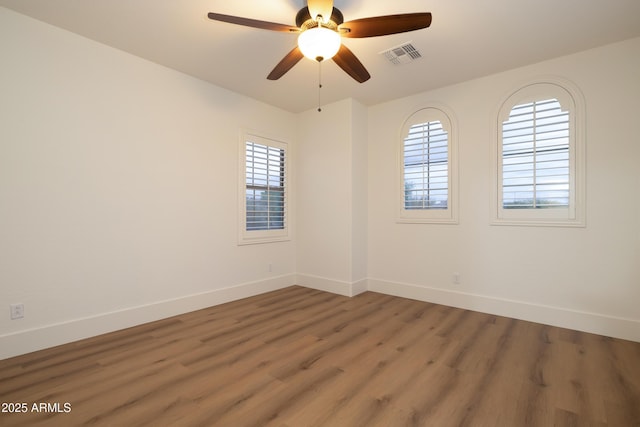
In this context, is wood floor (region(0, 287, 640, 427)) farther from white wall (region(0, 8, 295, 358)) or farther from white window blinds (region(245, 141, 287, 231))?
white window blinds (region(245, 141, 287, 231))

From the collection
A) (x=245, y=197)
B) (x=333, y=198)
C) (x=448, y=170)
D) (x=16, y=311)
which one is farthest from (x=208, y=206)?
(x=448, y=170)

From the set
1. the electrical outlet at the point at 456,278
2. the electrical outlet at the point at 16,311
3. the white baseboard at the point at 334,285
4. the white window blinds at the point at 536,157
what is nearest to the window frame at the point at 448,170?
the white window blinds at the point at 536,157

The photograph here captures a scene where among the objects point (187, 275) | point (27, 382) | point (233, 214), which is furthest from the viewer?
point (233, 214)

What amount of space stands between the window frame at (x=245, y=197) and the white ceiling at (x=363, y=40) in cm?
80

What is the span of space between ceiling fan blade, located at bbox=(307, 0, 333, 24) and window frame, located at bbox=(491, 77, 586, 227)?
98.4 inches

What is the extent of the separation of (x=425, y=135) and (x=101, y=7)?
357 centimetres

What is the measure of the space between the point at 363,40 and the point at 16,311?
370 cm

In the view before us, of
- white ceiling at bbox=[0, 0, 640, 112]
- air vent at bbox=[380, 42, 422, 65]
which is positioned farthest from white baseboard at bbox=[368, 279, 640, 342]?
air vent at bbox=[380, 42, 422, 65]

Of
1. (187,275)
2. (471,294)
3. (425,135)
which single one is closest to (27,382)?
(187,275)

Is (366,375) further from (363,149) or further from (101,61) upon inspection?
(101,61)

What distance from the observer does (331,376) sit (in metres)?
2.14

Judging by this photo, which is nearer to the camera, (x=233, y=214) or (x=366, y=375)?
(x=366, y=375)

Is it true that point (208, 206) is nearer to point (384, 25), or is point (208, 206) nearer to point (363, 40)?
point (363, 40)

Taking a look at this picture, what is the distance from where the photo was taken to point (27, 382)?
2.03 m
